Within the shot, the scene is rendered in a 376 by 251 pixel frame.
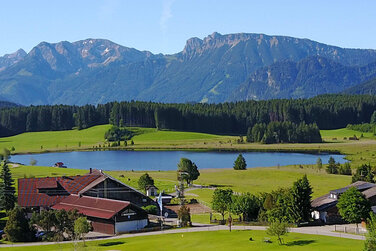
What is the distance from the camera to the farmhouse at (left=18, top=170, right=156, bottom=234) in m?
72.4

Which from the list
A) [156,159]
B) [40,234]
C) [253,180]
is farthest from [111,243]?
[156,159]

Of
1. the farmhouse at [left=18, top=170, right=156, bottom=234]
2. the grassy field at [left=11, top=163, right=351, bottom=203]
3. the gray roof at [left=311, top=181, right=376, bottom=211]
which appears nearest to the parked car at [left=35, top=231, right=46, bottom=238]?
the farmhouse at [left=18, top=170, right=156, bottom=234]

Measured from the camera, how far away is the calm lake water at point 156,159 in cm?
15512

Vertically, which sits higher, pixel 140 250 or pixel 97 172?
pixel 97 172

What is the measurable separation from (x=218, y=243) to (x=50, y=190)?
129 feet

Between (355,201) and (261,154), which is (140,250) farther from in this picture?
(261,154)

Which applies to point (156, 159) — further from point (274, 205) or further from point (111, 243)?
point (111, 243)

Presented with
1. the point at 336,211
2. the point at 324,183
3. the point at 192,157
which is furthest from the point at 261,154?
the point at 336,211

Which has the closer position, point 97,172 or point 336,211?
point 336,211

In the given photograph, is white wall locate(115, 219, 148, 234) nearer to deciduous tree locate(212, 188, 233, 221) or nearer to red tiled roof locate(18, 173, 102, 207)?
deciduous tree locate(212, 188, 233, 221)

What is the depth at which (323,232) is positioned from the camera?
62.8 m

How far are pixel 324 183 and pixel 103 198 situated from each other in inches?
1786

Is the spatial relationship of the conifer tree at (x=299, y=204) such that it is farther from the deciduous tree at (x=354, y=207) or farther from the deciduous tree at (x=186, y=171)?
the deciduous tree at (x=186, y=171)

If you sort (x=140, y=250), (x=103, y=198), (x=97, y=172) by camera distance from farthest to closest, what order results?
(x=97, y=172) → (x=103, y=198) → (x=140, y=250)
